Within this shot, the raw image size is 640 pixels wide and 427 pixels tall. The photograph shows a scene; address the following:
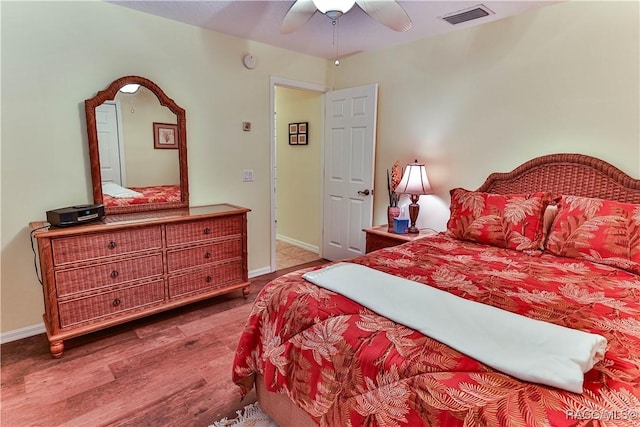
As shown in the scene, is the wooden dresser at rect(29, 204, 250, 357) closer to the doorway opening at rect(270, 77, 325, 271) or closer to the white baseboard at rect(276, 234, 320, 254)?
the doorway opening at rect(270, 77, 325, 271)

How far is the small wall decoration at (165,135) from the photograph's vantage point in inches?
119

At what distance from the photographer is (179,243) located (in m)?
2.83

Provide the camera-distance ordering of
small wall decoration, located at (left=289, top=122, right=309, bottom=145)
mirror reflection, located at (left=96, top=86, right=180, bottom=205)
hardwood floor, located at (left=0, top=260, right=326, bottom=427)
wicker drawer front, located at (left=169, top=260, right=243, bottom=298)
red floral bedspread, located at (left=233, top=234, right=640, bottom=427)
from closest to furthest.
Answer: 1. red floral bedspread, located at (left=233, top=234, right=640, bottom=427)
2. hardwood floor, located at (left=0, top=260, right=326, bottom=427)
3. mirror reflection, located at (left=96, top=86, right=180, bottom=205)
4. wicker drawer front, located at (left=169, top=260, right=243, bottom=298)
5. small wall decoration, located at (left=289, top=122, right=309, bottom=145)

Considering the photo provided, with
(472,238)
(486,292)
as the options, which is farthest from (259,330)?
(472,238)

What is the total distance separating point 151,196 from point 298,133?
2301 mm

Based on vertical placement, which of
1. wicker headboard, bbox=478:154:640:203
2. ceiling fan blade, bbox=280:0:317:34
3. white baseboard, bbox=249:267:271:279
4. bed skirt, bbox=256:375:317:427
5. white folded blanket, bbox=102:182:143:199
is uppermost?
ceiling fan blade, bbox=280:0:317:34

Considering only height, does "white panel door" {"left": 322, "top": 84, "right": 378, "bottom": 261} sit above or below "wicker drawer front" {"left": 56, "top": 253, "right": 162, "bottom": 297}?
above

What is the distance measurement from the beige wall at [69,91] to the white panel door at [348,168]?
1.23m

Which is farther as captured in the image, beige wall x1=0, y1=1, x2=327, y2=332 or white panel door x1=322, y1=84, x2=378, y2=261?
white panel door x1=322, y1=84, x2=378, y2=261

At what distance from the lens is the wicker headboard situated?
92.3 inches

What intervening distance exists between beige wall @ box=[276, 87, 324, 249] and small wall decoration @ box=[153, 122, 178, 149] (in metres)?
1.82

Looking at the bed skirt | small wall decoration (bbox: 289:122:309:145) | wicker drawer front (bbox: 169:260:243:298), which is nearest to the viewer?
the bed skirt

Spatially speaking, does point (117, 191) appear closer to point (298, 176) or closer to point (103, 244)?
point (103, 244)

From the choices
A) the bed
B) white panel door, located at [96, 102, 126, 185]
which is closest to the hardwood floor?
the bed
